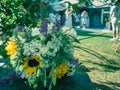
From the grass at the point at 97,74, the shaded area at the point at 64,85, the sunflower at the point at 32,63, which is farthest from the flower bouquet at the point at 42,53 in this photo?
the grass at the point at 97,74

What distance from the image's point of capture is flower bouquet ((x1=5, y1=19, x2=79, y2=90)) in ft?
8.80

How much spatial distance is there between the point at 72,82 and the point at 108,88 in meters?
2.63

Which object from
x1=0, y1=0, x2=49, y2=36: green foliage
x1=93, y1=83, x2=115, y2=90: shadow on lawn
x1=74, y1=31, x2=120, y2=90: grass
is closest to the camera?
x1=0, y1=0, x2=49, y2=36: green foliage

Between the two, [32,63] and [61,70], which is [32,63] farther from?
[61,70]

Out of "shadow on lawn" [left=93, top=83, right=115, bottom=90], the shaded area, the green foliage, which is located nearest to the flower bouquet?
the shaded area

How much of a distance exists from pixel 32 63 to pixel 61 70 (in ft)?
0.92

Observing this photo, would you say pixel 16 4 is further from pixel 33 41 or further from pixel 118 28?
pixel 118 28

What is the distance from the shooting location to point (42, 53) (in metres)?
2.67

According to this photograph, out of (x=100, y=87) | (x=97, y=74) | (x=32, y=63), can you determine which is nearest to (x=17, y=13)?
(x=32, y=63)

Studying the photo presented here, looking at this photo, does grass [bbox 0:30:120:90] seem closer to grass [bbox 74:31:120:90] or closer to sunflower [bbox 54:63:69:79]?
grass [bbox 74:31:120:90]

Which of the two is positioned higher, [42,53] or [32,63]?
[42,53]

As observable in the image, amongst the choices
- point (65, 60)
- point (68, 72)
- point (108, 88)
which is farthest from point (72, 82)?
point (108, 88)

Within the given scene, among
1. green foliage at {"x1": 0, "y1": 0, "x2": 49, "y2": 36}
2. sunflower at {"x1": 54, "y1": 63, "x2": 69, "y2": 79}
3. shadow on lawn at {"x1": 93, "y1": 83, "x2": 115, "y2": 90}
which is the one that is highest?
green foliage at {"x1": 0, "y1": 0, "x2": 49, "y2": 36}

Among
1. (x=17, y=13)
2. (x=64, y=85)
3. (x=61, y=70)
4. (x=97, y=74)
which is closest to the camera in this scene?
(x=61, y=70)
